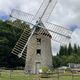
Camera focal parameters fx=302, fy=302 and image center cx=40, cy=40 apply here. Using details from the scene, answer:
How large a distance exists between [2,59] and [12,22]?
25.1 m

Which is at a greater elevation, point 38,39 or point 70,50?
point 70,50

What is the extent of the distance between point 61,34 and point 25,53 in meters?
4.53

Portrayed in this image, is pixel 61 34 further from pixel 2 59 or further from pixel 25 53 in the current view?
pixel 2 59

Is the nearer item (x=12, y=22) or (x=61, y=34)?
(x=61, y=34)

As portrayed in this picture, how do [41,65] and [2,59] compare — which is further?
[2,59]

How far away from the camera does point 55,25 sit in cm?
3231

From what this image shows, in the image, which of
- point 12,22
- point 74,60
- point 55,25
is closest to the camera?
point 55,25

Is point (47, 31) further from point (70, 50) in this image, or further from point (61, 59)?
point (70, 50)

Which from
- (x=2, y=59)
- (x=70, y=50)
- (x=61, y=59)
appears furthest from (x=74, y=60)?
(x=2, y=59)

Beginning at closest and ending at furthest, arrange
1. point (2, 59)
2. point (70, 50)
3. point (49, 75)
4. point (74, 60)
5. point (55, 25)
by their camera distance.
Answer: point (49, 75)
point (55, 25)
point (2, 59)
point (74, 60)
point (70, 50)

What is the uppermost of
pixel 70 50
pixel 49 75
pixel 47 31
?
pixel 70 50

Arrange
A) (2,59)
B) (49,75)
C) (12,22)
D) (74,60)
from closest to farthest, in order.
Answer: (49,75) < (12,22) < (2,59) < (74,60)

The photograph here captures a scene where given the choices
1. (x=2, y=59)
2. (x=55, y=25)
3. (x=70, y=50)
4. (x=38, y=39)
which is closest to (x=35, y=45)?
(x=38, y=39)

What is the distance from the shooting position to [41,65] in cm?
3428
